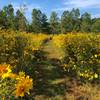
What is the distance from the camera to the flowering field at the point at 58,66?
9.41 m

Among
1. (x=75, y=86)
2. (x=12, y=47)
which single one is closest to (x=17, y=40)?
(x=12, y=47)

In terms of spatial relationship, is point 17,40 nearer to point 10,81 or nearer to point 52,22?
point 10,81

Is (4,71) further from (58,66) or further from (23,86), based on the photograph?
(58,66)

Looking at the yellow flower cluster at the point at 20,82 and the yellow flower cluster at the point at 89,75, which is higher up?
the yellow flower cluster at the point at 20,82

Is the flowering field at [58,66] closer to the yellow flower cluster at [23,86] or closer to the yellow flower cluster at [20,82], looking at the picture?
the yellow flower cluster at [20,82]

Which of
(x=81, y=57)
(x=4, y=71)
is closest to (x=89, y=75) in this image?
(x=81, y=57)

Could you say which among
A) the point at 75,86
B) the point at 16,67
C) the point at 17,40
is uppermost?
the point at 17,40

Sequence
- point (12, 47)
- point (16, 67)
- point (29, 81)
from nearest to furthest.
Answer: point (29, 81)
point (16, 67)
point (12, 47)

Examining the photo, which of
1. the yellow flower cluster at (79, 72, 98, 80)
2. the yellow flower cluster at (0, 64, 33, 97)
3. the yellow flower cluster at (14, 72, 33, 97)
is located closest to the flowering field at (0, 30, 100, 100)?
the yellow flower cluster at (79, 72, 98, 80)

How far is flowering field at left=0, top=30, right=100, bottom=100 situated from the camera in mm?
9414

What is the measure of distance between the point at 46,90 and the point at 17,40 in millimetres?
1800

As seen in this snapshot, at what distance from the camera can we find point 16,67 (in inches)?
370

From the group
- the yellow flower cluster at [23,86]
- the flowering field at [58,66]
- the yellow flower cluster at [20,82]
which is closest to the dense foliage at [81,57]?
the flowering field at [58,66]

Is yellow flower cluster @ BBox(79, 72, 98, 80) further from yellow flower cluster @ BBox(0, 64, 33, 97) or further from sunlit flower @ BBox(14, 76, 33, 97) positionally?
sunlit flower @ BBox(14, 76, 33, 97)
